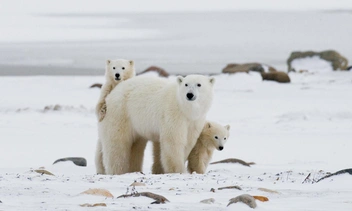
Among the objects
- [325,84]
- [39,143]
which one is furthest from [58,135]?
[325,84]

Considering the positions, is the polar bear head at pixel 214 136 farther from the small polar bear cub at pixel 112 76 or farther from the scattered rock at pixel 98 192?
the scattered rock at pixel 98 192

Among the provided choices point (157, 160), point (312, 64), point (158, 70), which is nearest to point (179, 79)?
point (157, 160)

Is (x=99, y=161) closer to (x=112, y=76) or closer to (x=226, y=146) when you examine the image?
(x=112, y=76)

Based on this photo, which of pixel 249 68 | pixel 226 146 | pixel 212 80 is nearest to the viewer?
pixel 212 80

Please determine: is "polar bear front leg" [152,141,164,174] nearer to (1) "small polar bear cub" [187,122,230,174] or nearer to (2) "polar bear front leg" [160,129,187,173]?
(1) "small polar bear cub" [187,122,230,174]

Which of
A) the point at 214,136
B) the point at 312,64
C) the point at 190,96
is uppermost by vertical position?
the point at 190,96

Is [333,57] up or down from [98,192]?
down

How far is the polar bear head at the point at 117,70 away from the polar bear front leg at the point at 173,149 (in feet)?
3.06

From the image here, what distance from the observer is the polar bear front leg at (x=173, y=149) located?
22.5 feet

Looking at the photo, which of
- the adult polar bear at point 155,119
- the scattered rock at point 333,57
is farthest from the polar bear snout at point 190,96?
the scattered rock at point 333,57

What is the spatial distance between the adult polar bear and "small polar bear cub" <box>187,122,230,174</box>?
0.36m

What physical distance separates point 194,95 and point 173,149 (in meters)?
0.56

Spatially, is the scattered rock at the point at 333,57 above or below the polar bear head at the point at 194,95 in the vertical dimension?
below

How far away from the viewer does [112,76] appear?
24.7 feet
